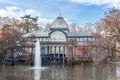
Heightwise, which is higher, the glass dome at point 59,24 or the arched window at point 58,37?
the glass dome at point 59,24

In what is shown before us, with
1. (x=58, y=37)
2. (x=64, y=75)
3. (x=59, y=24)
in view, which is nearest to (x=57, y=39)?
(x=58, y=37)

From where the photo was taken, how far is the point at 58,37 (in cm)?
6562

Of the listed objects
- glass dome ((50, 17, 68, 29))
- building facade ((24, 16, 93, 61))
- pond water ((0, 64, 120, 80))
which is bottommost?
pond water ((0, 64, 120, 80))

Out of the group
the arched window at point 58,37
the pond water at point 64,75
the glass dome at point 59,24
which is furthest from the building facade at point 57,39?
the pond water at point 64,75

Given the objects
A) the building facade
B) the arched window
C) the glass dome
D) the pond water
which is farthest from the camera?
the glass dome

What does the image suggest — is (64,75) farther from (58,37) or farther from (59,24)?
(59,24)

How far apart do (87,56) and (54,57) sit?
8.23 meters

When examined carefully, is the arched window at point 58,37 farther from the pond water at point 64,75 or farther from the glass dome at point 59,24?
the pond water at point 64,75

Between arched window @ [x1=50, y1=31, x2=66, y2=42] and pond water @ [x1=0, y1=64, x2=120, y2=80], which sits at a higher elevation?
arched window @ [x1=50, y1=31, x2=66, y2=42]

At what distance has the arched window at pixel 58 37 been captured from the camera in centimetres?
Result: 6575

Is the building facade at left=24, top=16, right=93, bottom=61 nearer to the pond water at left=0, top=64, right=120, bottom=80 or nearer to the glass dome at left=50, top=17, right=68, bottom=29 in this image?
the glass dome at left=50, top=17, right=68, bottom=29

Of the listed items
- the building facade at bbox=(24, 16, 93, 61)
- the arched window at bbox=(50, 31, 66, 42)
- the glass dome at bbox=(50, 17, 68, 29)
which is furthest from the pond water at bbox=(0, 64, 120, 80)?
the glass dome at bbox=(50, 17, 68, 29)

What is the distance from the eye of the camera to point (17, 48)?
5488 cm

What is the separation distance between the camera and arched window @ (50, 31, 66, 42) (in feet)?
216
